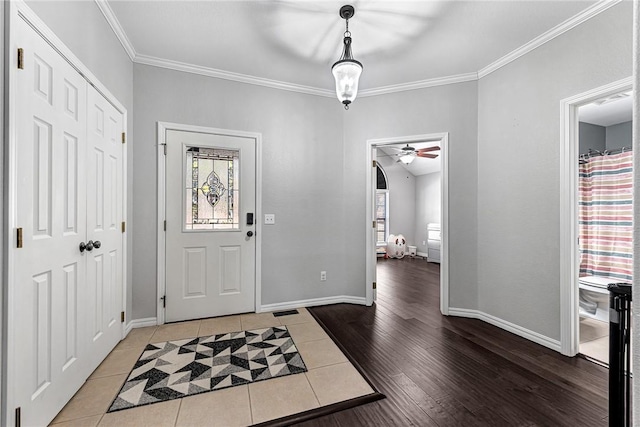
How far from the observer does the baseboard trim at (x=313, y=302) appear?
3248mm

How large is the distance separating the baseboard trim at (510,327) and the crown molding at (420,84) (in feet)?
8.62

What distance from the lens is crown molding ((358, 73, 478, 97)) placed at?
10.1 ft

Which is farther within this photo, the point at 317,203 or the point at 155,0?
the point at 317,203

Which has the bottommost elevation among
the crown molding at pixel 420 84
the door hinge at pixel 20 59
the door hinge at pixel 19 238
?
the door hinge at pixel 19 238

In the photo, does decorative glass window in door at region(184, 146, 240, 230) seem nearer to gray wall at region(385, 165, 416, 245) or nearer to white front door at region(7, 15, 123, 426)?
white front door at region(7, 15, 123, 426)

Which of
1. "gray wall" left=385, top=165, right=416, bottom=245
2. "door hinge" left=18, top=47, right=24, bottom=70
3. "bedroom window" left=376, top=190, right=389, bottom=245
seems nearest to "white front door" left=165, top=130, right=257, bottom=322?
"door hinge" left=18, top=47, right=24, bottom=70

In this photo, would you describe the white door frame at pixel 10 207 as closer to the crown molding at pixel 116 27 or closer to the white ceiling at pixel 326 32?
the crown molding at pixel 116 27

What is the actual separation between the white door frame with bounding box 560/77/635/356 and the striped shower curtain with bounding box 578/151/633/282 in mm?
1659

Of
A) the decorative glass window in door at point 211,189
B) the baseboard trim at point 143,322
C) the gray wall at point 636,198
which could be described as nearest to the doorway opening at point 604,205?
the gray wall at point 636,198

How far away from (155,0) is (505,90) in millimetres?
3277

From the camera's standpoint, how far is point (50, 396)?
4.93 ft

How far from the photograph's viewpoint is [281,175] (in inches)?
130

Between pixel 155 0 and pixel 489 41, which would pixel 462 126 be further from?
pixel 155 0

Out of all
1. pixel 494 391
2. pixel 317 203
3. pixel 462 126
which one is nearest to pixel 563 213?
pixel 462 126
